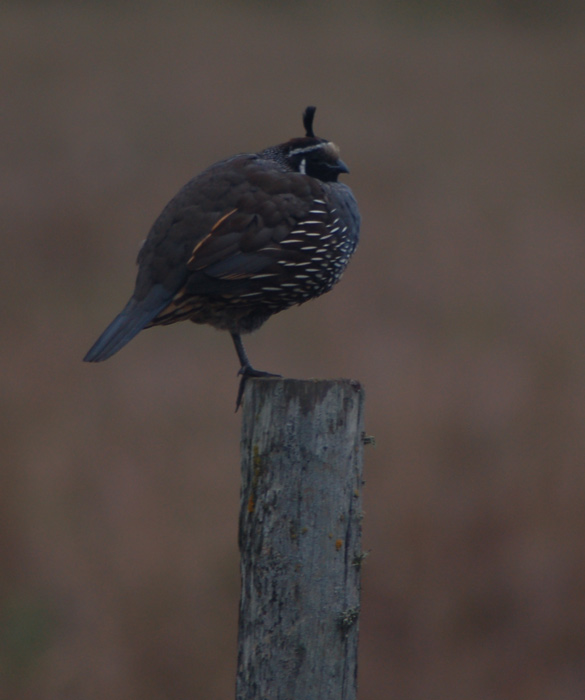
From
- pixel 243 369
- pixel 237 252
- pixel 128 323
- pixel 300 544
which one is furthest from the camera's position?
pixel 243 369

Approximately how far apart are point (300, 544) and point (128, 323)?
1387 millimetres

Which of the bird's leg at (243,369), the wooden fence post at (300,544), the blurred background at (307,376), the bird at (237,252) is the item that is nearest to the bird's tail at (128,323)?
the bird at (237,252)

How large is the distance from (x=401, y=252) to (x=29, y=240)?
3967 mm

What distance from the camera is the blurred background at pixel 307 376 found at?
5867 mm

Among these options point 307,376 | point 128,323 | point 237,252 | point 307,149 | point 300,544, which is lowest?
point 300,544

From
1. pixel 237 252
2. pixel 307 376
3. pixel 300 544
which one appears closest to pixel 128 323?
pixel 237 252

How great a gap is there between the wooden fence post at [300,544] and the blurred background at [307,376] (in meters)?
2.75

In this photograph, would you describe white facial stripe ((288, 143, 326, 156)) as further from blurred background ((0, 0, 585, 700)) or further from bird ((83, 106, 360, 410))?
blurred background ((0, 0, 585, 700))

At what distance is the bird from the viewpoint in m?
4.19

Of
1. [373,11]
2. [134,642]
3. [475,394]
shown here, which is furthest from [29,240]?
[373,11]

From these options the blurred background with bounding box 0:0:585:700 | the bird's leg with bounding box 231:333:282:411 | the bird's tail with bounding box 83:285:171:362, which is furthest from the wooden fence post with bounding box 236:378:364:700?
the blurred background with bounding box 0:0:585:700

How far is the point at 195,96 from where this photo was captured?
16328 mm

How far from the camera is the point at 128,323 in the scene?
408cm

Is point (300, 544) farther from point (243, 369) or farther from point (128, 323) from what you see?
point (243, 369)
